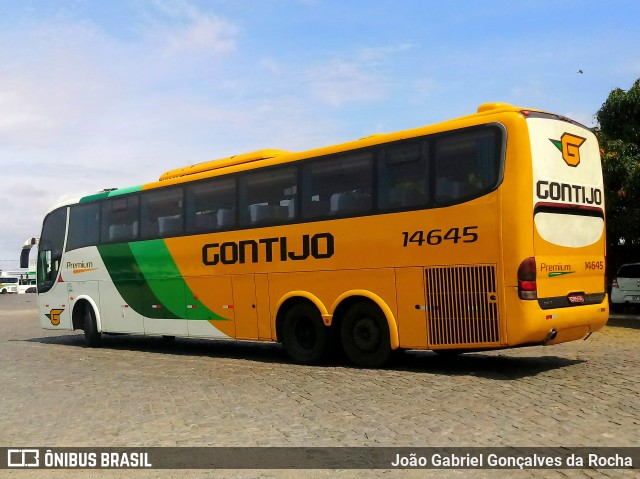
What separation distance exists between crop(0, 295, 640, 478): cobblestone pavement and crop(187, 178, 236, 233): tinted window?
2.49 metres

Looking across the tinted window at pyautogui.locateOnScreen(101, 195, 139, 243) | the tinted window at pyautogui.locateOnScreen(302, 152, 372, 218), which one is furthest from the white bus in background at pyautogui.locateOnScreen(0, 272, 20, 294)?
the tinted window at pyautogui.locateOnScreen(302, 152, 372, 218)

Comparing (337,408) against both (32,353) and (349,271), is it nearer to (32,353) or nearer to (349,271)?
(349,271)

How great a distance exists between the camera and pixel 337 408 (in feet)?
25.8

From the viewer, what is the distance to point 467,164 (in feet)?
32.1

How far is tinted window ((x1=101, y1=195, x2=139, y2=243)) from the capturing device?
15413 mm

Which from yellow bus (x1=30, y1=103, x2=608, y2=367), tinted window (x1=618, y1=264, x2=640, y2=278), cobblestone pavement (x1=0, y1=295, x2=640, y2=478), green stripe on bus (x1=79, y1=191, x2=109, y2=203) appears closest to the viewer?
cobblestone pavement (x1=0, y1=295, x2=640, y2=478)

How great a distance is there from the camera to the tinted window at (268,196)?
477 inches

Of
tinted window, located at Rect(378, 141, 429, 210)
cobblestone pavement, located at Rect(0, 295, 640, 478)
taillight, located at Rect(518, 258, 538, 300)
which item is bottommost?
cobblestone pavement, located at Rect(0, 295, 640, 478)

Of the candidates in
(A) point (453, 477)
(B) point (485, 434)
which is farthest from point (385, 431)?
(A) point (453, 477)

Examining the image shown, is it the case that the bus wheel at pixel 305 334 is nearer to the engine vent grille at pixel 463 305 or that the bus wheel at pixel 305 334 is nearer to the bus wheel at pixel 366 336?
the bus wheel at pixel 366 336

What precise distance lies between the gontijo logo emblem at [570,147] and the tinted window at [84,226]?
10609 mm

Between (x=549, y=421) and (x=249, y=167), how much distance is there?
24.8ft

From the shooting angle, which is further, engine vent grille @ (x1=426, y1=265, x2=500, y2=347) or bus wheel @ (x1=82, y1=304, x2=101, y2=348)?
bus wheel @ (x1=82, y1=304, x2=101, y2=348)

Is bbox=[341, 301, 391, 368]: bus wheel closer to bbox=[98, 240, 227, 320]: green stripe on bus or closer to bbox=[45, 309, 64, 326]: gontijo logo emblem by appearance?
bbox=[98, 240, 227, 320]: green stripe on bus
